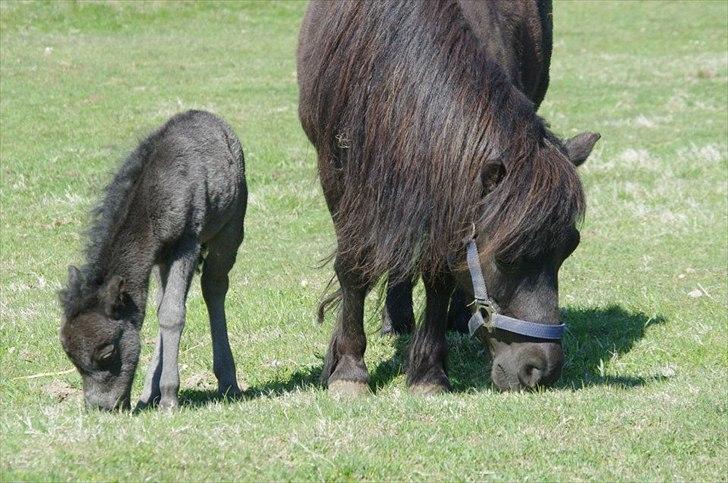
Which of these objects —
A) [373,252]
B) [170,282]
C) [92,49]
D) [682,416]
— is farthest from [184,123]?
[92,49]

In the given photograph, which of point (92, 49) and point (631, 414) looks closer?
point (631, 414)

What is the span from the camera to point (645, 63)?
2486cm

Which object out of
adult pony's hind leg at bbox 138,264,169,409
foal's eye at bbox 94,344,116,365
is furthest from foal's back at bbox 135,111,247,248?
foal's eye at bbox 94,344,116,365

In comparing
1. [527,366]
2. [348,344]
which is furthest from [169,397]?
[527,366]

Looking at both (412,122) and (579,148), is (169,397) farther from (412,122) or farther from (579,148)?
(579,148)

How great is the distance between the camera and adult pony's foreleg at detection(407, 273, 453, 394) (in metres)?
6.38

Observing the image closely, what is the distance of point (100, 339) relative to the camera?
18.1 feet

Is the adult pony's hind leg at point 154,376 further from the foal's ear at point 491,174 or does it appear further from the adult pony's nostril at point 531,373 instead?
the adult pony's nostril at point 531,373

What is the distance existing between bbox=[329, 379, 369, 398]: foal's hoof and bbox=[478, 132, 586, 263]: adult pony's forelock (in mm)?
1491

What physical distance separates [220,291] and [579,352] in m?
2.63

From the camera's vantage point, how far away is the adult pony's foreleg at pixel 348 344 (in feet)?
21.3

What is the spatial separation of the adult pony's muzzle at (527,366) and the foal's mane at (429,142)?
1.75 ft

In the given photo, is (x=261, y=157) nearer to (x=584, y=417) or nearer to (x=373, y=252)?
(x=373, y=252)

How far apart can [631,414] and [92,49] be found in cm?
1962
